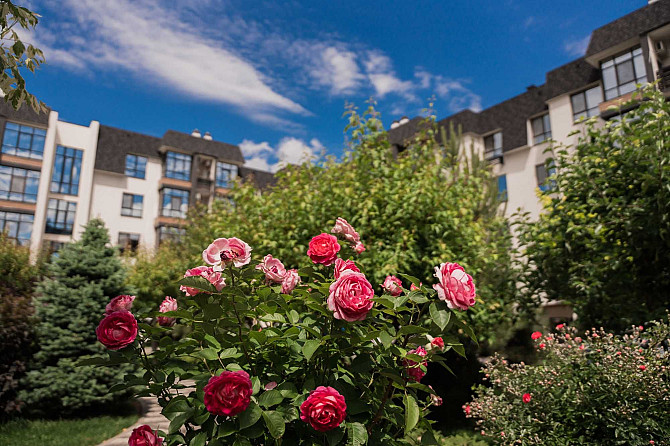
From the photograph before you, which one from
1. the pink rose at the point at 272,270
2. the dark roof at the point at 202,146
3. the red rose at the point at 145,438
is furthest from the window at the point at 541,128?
the red rose at the point at 145,438

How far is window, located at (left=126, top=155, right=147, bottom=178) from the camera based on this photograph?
35.4 metres

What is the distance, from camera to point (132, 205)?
35.2 metres

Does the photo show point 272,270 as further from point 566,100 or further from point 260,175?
Answer: point 260,175

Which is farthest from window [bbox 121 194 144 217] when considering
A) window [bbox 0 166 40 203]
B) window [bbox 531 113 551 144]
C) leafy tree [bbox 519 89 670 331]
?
leafy tree [bbox 519 89 670 331]

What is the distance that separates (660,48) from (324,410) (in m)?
25.5

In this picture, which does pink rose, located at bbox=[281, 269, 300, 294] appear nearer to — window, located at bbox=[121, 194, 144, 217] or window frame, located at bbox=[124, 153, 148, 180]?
window, located at bbox=[121, 194, 144, 217]

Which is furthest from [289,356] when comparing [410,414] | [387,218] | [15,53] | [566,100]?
[566,100]

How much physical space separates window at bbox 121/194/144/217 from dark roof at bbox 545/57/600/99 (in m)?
30.9

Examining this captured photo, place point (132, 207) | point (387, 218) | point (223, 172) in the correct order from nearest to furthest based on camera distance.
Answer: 1. point (387, 218)
2. point (132, 207)
3. point (223, 172)

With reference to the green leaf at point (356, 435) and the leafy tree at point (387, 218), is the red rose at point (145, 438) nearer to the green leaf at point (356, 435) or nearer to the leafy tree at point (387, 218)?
the green leaf at point (356, 435)

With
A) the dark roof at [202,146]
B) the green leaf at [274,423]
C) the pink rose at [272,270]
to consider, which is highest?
the dark roof at [202,146]

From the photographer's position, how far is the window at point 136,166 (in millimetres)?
35375

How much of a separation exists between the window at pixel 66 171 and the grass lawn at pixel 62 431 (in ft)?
93.6

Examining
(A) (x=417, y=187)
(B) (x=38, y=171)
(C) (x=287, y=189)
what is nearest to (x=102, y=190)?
(B) (x=38, y=171)
